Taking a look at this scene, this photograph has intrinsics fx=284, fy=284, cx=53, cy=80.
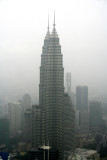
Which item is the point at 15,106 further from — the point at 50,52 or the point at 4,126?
the point at 50,52

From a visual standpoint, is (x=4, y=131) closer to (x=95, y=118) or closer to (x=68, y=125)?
(x=68, y=125)

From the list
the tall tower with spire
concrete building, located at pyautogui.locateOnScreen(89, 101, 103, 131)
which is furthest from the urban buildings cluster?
concrete building, located at pyautogui.locateOnScreen(89, 101, 103, 131)

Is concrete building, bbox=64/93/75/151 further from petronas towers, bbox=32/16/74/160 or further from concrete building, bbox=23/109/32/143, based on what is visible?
concrete building, bbox=23/109/32/143

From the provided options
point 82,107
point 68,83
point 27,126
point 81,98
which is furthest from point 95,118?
point 27,126

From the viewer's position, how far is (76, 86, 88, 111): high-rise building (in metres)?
6.56

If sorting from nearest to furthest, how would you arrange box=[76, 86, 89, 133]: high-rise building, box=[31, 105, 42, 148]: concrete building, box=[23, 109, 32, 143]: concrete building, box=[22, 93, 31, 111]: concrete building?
box=[31, 105, 42, 148]: concrete building, box=[22, 93, 31, 111]: concrete building, box=[23, 109, 32, 143]: concrete building, box=[76, 86, 89, 133]: high-rise building

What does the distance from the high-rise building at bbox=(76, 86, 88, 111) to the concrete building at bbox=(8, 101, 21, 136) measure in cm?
145

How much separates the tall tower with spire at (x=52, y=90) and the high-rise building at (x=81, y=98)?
65cm

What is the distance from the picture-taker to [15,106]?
6.83 m

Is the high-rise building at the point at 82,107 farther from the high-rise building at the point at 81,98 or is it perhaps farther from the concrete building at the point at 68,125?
the concrete building at the point at 68,125

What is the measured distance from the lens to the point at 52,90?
608 centimetres

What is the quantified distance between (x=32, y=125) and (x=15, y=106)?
76cm

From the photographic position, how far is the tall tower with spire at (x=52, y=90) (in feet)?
19.7

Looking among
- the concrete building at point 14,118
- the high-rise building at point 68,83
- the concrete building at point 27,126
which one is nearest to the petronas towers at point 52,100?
the high-rise building at point 68,83
